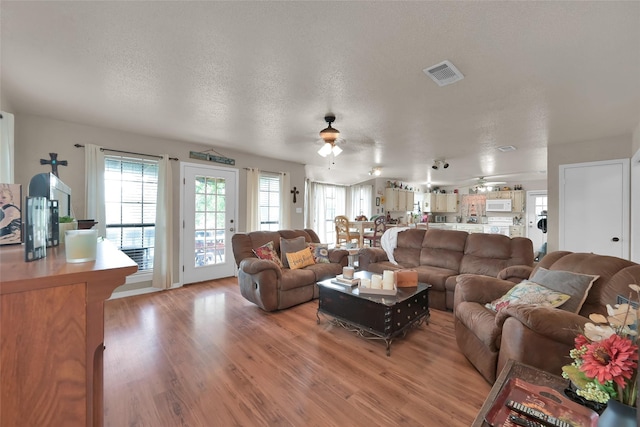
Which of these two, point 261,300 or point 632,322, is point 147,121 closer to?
point 261,300

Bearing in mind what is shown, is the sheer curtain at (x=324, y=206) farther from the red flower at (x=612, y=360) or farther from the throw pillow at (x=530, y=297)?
the red flower at (x=612, y=360)

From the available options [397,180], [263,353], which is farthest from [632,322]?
[397,180]

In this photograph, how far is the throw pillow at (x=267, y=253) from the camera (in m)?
3.53

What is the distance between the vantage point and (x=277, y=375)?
2.04m

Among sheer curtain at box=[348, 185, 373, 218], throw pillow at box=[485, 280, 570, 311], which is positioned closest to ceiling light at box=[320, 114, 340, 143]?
throw pillow at box=[485, 280, 570, 311]

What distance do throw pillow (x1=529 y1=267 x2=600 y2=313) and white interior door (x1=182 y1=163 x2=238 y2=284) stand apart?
14.8ft

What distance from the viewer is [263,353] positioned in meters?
2.35

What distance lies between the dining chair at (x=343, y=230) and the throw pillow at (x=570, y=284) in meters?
4.50

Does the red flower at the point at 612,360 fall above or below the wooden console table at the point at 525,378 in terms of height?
above

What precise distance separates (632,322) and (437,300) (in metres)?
2.68

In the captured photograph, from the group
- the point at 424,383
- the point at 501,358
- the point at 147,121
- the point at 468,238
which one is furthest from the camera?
the point at 468,238

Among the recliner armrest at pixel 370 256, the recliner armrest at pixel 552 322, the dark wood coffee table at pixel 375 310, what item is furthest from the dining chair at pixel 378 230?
the recliner armrest at pixel 552 322

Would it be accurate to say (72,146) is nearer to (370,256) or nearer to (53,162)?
(53,162)

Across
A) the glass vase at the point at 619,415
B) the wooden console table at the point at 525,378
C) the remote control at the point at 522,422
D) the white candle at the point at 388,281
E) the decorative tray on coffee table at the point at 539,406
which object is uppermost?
the glass vase at the point at 619,415
